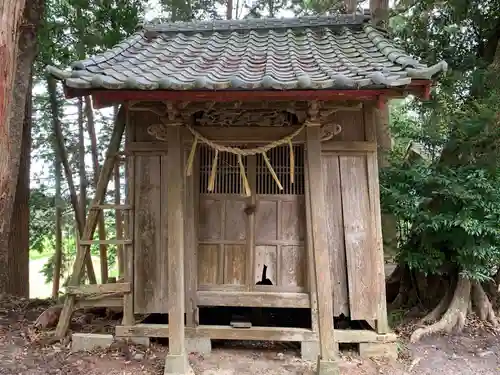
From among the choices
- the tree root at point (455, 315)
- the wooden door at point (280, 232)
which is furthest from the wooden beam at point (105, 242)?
the tree root at point (455, 315)

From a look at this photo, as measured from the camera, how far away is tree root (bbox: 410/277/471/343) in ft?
18.9

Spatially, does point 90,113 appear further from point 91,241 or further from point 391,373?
point 391,373

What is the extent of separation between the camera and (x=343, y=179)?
→ 207 inches

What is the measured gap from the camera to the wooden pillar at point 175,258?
15.2 feet

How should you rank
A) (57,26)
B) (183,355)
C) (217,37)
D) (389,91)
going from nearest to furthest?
(389,91) → (183,355) → (217,37) → (57,26)

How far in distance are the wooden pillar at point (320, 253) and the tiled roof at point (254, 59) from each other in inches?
32.9

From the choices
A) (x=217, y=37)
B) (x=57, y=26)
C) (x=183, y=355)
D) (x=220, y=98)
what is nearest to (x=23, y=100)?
(x=57, y=26)

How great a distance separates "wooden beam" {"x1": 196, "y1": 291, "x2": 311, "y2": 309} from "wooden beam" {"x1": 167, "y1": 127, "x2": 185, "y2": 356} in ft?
2.32

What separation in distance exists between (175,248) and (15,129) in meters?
3.70

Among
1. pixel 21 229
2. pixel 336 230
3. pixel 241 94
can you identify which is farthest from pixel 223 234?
pixel 21 229

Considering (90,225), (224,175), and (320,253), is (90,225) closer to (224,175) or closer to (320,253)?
(224,175)

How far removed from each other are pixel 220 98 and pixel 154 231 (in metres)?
2.08

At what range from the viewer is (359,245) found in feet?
17.2

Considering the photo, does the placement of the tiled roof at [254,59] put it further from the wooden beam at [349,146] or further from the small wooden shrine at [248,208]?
the wooden beam at [349,146]
